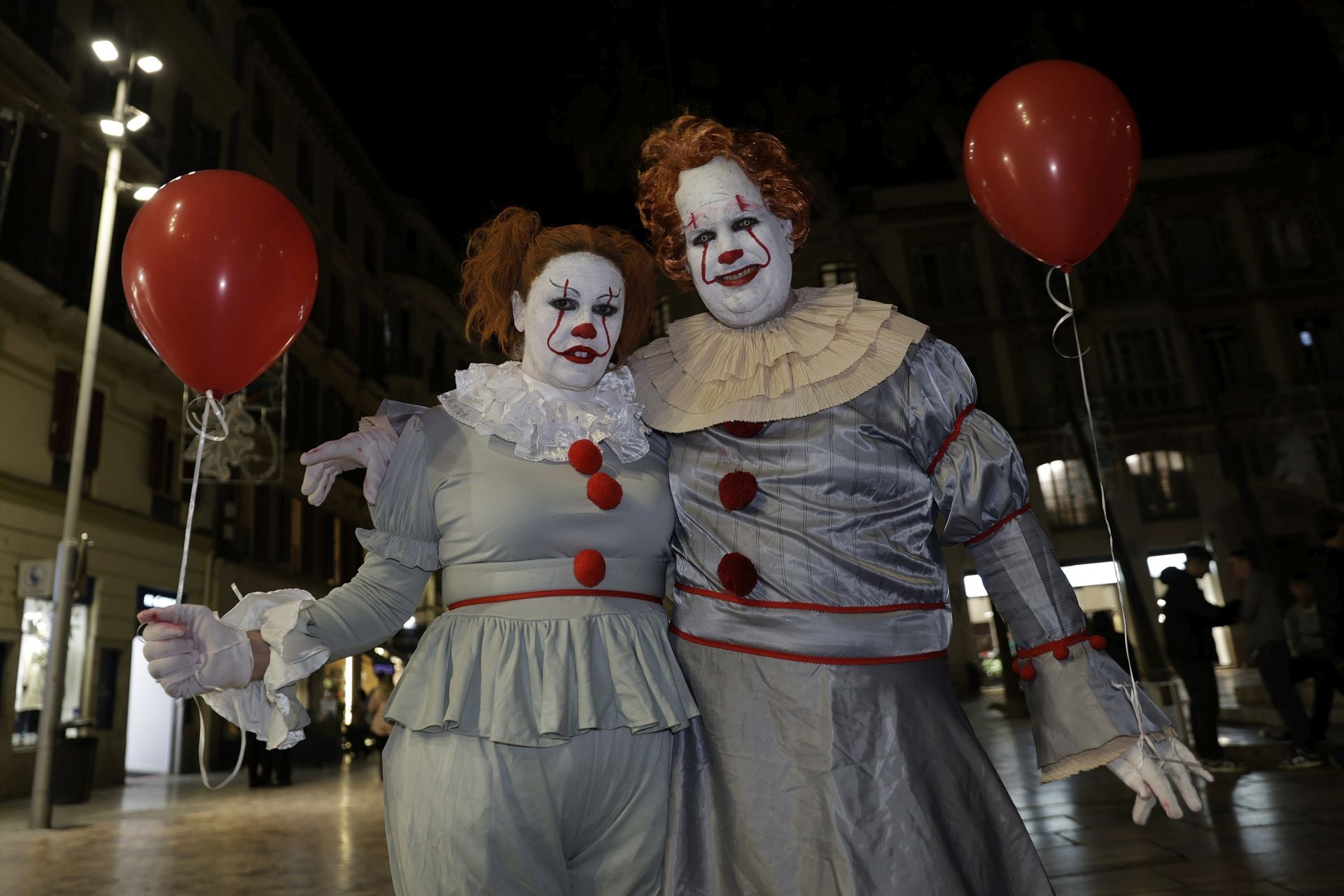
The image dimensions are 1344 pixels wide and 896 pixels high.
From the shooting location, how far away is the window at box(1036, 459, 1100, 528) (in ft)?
51.6

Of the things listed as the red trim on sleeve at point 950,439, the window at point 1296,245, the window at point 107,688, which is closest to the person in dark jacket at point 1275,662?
the red trim on sleeve at point 950,439

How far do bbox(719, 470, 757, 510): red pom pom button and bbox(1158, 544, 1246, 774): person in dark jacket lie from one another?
5765 millimetres

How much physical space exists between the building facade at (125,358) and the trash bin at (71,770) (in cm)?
83

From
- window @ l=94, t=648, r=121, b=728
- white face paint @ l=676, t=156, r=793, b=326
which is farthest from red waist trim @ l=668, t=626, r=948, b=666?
window @ l=94, t=648, r=121, b=728

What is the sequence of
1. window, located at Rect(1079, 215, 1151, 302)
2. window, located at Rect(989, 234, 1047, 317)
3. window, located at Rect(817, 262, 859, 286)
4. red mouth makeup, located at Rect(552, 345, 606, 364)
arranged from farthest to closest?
window, located at Rect(817, 262, 859, 286) < window, located at Rect(1079, 215, 1151, 302) < window, located at Rect(989, 234, 1047, 317) < red mouth makeup, located at Rect(552, 345, 606, 364)

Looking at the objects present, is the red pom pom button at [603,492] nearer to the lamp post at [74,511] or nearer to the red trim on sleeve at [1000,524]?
the red trim on sleeve at [1000,524]

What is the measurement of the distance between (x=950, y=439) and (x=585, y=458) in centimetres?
75

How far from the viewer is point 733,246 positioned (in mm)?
2289

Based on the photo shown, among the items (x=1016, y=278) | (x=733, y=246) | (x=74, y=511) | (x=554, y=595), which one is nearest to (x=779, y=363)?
(x=733, y=246)

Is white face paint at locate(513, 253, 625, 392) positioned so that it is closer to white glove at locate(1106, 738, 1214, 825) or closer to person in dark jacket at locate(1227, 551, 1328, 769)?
white glove at locate(1106, 738, 1214, 825)

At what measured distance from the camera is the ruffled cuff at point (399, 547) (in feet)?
6.86

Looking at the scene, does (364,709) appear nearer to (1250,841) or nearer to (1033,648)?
(1250,841)

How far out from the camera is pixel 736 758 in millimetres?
1938

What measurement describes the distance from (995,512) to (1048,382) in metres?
15.5
